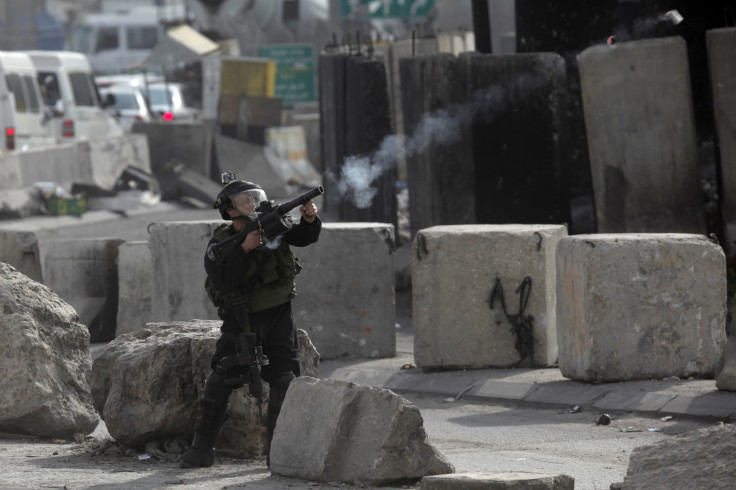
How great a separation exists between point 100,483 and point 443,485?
5.22 feet

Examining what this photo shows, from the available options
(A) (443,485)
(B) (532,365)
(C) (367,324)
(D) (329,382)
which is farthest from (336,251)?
(A) (443,485)

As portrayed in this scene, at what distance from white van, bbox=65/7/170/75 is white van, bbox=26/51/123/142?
22384mm

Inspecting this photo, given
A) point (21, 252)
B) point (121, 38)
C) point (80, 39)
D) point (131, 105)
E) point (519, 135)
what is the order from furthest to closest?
point (80, 39) → point (121, 38) → point (131, 105) → point (519, 135) → point (21, 252)

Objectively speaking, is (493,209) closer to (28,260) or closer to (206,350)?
(28,260)

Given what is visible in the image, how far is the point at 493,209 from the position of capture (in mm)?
12414

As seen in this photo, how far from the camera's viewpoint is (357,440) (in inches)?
244

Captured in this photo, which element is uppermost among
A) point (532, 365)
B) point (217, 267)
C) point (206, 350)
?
point (217, 267)

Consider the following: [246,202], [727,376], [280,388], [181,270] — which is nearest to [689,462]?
[280,388]

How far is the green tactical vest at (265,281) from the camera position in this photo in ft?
21.8

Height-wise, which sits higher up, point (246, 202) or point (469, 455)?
point (246, 202)

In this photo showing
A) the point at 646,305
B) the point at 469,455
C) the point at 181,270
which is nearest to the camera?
the point at 469,455

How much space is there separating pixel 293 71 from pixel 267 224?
31494 millimetres

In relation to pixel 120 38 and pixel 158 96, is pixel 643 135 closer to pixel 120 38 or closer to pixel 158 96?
pixel 158 96

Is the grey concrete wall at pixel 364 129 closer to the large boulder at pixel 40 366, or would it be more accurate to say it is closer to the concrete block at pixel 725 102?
the concrete block at pixel 725 102
